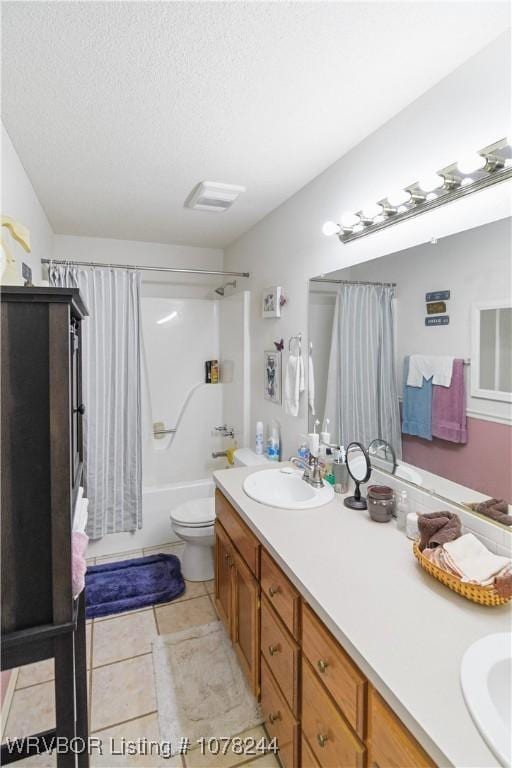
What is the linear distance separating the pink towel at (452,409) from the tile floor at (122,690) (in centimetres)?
138

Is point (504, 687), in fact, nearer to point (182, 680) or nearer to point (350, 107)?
point (182, 680)

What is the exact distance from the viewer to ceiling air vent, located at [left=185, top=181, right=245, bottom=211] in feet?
7.17

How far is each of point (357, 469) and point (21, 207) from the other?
2035 millimetres

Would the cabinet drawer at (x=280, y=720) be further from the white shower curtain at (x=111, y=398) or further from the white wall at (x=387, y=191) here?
the white shower curtain at (x=111, y=398)

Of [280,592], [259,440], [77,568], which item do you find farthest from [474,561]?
[259,440]

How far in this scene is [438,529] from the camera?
48.2 inches

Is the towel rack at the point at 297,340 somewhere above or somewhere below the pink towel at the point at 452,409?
above

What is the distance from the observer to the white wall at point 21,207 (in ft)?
5.36

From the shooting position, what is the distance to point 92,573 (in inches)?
105

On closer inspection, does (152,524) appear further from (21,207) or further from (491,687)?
(491,687)

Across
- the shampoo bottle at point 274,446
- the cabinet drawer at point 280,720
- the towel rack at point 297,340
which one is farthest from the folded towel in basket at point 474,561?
the shampoo bottle at point 274,446

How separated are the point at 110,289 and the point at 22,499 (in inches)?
87.8

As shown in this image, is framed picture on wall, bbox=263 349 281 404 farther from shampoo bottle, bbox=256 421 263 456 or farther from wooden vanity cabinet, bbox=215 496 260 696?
wooden vanity cabinet, bbox=215 496 260 696

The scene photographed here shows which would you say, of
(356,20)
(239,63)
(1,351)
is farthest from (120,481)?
(356,20)
